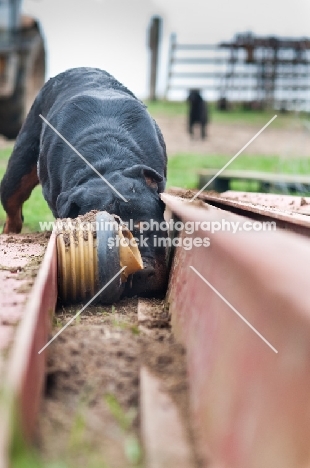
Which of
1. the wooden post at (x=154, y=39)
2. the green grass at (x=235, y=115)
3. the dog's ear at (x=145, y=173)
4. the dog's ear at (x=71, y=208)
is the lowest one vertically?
the green grass at (x=235, y=115)

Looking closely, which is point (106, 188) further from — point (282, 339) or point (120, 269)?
point (282, 339)

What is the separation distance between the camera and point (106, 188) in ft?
10.7

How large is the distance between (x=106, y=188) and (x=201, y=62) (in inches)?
897

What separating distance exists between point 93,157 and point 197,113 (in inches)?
564

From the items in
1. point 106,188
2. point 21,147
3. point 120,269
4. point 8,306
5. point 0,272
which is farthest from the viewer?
point 21,147

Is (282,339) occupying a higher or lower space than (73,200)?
higher

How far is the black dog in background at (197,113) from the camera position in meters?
17.5

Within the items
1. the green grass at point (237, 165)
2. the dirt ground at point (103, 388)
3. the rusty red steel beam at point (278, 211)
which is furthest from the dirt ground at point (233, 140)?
the dirt ground at point (103, 388)

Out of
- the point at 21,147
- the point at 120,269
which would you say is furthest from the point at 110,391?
the point at 21,147

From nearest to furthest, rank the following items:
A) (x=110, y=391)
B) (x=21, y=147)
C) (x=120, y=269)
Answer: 1. (x=110, y=391)
2. (x=120, y=269)
3. (x=21, y=147)

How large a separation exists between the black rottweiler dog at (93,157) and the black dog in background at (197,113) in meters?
12.4

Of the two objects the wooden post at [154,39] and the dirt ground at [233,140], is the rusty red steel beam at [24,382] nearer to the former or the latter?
the dirt ground at [233,140]

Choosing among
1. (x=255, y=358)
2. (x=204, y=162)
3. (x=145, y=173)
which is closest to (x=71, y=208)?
(x=145, y=173)

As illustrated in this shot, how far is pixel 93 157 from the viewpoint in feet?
11.9
